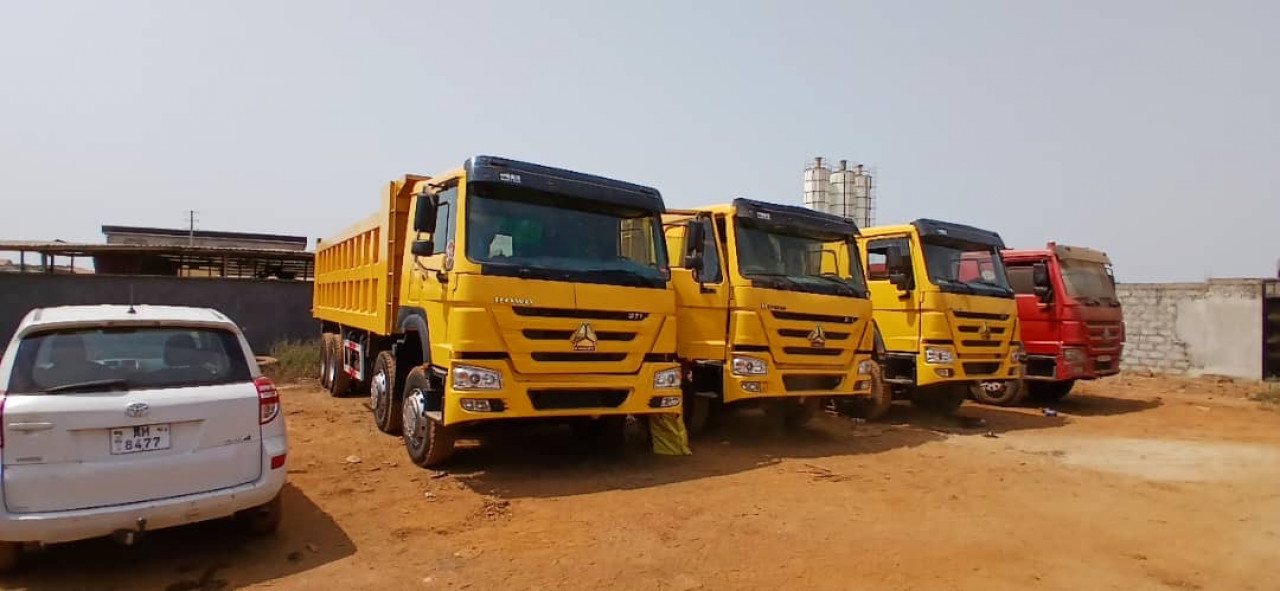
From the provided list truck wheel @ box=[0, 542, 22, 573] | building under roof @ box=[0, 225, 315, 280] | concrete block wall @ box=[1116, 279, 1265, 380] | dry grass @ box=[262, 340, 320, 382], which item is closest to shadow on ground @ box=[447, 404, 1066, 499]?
truck wheel @ box=[0, 542, 22, 573]

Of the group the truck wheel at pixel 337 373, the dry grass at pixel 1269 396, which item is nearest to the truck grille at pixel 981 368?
the dry grass at pixel 1269 396

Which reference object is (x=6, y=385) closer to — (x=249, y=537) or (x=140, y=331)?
(x=140, y=331)

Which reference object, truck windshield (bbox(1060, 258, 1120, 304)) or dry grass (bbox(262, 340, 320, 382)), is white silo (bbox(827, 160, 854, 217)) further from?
dry grass (bbox(262, 340, 320, 382))

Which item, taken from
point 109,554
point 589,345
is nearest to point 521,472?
point 589,345

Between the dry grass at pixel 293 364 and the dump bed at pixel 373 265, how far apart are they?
3514 mm

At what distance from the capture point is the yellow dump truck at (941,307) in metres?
9.98

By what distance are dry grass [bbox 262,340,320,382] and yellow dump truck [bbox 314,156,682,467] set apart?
867 cm

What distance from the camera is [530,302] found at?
20.7ft

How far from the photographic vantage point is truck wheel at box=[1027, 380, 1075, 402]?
44.1ft

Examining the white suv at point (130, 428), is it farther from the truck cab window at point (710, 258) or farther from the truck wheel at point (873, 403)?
the truck wheel at point (873, 403)

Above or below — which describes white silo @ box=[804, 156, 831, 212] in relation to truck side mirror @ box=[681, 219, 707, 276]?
above

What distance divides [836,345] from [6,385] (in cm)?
732

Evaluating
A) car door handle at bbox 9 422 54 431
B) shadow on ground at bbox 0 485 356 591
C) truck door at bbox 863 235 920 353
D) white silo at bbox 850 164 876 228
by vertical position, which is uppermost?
white silo at bbox 850 164 876 228

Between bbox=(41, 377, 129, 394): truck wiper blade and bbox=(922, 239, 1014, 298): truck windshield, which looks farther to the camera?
bbox=(922, 239, 1014, 298): truck windshield
